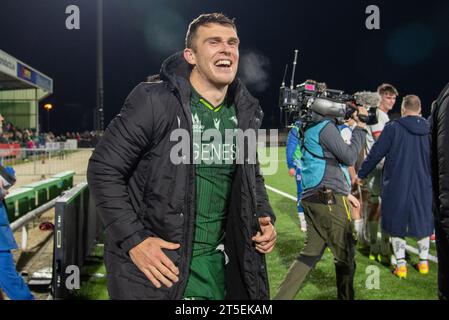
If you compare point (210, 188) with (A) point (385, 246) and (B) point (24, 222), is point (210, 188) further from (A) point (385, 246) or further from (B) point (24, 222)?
(A) point (385, 246)

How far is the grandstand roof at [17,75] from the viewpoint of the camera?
27.3m

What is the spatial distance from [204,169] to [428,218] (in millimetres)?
4104

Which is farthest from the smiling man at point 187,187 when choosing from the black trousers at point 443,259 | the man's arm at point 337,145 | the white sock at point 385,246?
the white sock at point 385,246

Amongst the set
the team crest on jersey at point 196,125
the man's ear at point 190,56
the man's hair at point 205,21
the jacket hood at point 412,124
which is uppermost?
the man's hair at point 205,21

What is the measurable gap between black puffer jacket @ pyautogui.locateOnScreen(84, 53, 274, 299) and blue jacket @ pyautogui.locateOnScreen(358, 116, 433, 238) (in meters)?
3.53

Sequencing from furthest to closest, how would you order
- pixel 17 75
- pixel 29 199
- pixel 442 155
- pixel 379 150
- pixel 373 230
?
pixel 17 75 < pixel 29 199 < pixel 373 230 < pixel 379 150 < pixel 442 155

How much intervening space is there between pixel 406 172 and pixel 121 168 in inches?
169

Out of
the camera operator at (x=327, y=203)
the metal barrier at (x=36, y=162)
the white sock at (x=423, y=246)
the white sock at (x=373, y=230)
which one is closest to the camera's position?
the camera operator at (x=327, y=203)

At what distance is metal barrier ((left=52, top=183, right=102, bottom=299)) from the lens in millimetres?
4062

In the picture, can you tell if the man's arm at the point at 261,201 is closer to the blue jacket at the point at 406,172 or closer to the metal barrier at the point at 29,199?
the blue jacket at the point at 406,172

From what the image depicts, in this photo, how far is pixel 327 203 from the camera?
419cm

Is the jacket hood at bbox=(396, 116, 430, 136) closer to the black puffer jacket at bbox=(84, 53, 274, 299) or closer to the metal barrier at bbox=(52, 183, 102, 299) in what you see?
the black puffer jacket at bbox=(84, 53, 274, 299)

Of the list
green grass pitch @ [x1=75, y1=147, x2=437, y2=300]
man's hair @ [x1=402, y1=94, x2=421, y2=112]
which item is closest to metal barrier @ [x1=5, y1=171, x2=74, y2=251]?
green grass pitch @ [x1=75, y1=147, x2=437, y2=300]

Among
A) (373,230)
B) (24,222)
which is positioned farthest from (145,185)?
(373,230)
